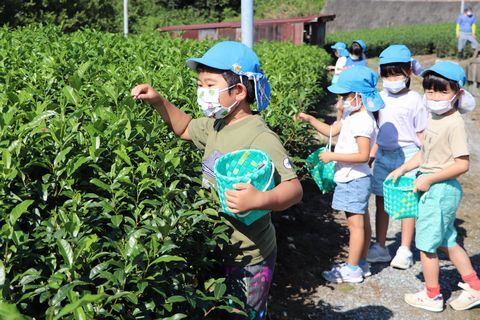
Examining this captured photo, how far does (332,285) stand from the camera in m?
4.70

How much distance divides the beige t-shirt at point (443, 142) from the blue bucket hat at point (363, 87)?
0.41 m

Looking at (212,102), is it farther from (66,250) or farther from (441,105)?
(441,105)

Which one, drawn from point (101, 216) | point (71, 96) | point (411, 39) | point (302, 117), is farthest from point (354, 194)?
point (411, 39)

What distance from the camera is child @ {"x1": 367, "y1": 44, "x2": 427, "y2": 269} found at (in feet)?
16.2

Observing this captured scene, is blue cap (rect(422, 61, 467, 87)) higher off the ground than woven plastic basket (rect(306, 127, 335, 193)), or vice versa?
blue cap (rect(422, 61, 467, 87))

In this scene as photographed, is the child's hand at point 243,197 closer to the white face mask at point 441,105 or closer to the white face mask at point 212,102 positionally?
the white face mask at point 212,102

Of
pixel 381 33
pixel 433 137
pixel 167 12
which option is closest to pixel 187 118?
pixel 433 137

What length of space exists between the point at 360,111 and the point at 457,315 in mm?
1597

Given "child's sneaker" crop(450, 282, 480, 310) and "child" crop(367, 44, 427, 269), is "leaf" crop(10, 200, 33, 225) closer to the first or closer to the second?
"child's sneaker" crop(450, 282, 480, 310)

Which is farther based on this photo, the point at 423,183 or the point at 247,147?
the point at 423,183

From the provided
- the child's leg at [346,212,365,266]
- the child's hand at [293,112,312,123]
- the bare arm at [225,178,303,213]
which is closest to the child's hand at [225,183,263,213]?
the bare arm at [225,178,303,213]

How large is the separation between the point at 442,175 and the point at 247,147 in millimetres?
1884

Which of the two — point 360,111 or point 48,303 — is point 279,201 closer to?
point 48,303

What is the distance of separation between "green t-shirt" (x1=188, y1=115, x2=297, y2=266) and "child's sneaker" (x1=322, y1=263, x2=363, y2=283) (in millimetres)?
2003
